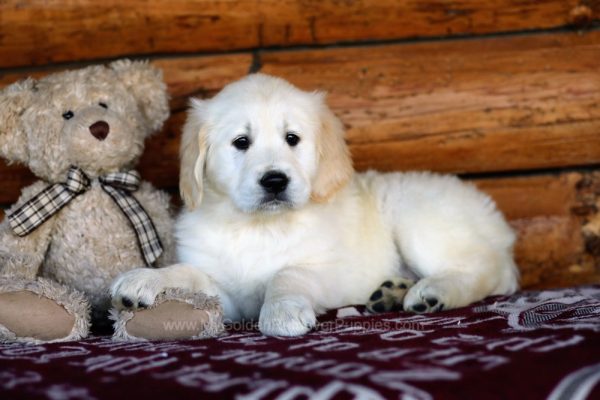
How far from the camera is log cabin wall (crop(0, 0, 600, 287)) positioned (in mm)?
3215

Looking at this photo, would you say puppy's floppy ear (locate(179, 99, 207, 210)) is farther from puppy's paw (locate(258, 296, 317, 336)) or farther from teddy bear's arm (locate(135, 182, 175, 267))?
puppy's paw (locate(258, 296, 317, 336))

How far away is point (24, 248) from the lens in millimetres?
2494

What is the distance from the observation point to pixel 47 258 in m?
2.58

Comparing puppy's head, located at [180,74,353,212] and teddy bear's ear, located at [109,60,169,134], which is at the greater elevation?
teddy bear's ear, located at [109,60,169,134]

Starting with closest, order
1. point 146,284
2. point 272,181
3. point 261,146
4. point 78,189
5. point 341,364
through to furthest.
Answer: point 341,364
point 146,284
point 272,181
point 261,146
point 78,189

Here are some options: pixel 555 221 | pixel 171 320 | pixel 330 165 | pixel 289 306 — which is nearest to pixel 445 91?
pixel 555 221

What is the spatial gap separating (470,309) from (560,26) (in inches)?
61.5

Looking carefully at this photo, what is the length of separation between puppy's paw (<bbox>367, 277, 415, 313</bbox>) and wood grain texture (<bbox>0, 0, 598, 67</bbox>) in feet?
3.95

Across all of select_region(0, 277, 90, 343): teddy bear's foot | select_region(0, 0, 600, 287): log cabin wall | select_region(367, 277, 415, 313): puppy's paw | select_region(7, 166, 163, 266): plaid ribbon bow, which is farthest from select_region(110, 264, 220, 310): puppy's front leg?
select_region(0, 0, 600, 287): log cabin wall

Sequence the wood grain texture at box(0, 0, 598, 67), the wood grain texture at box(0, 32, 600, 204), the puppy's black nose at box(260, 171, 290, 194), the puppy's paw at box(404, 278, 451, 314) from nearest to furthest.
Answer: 1. the puppy's black nose at box(260, 171, 290, 194)
2. the puppy's paw at box(404, 278, 451, 314)
3. the wood grain texture at box(0, 0, 598, 67)
4. the wood grain texture at box(0, 32, 600, 204)

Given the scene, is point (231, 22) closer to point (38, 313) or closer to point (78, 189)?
point (78, 189)

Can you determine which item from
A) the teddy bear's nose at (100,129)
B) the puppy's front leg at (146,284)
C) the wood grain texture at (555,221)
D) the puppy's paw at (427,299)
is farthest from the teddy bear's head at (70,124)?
the wood grain texture at (555,221)

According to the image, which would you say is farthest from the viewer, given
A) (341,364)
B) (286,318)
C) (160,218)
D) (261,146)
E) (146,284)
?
(160,218)

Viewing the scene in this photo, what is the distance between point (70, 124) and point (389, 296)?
127 centimetres
